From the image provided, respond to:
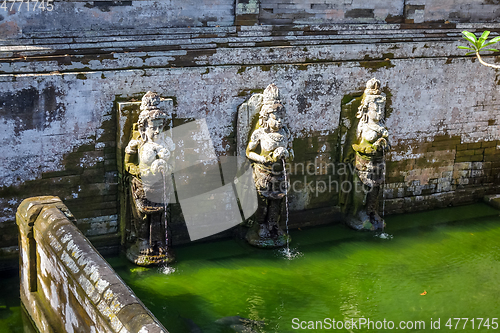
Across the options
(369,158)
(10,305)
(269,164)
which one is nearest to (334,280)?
(269,164)

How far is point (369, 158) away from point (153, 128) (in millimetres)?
3255

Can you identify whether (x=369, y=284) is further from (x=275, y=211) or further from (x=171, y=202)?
(x=171, y=202)

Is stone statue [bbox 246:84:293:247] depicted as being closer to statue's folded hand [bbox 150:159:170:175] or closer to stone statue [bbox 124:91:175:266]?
stone statue [bbox 124:91:175:266]

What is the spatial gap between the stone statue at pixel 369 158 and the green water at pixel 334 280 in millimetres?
286

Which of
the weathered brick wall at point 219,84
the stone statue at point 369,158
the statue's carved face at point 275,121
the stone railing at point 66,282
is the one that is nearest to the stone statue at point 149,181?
the weathered brick wall at point 219,84

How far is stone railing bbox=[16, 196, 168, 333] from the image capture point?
4.23 metres

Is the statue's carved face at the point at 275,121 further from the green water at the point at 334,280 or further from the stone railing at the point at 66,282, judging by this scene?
the stone railing at the point at 66,282

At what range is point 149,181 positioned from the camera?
22.3ft

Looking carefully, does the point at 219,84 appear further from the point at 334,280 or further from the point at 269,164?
the point at 334,280

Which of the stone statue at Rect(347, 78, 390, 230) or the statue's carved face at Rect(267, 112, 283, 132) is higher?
the statue's carved face at Rect(267, 112, 283, 132)

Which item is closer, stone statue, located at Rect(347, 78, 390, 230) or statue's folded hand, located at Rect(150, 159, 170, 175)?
statue's folded hand, located at Rect(150, 159, 170, 175)

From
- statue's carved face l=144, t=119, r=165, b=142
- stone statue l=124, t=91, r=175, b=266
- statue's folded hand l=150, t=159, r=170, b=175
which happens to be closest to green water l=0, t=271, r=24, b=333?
stone statue l=124, t=91, r=175, b=266

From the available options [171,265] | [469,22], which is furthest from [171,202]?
[469,22]

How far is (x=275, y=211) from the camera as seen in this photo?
305 inches
